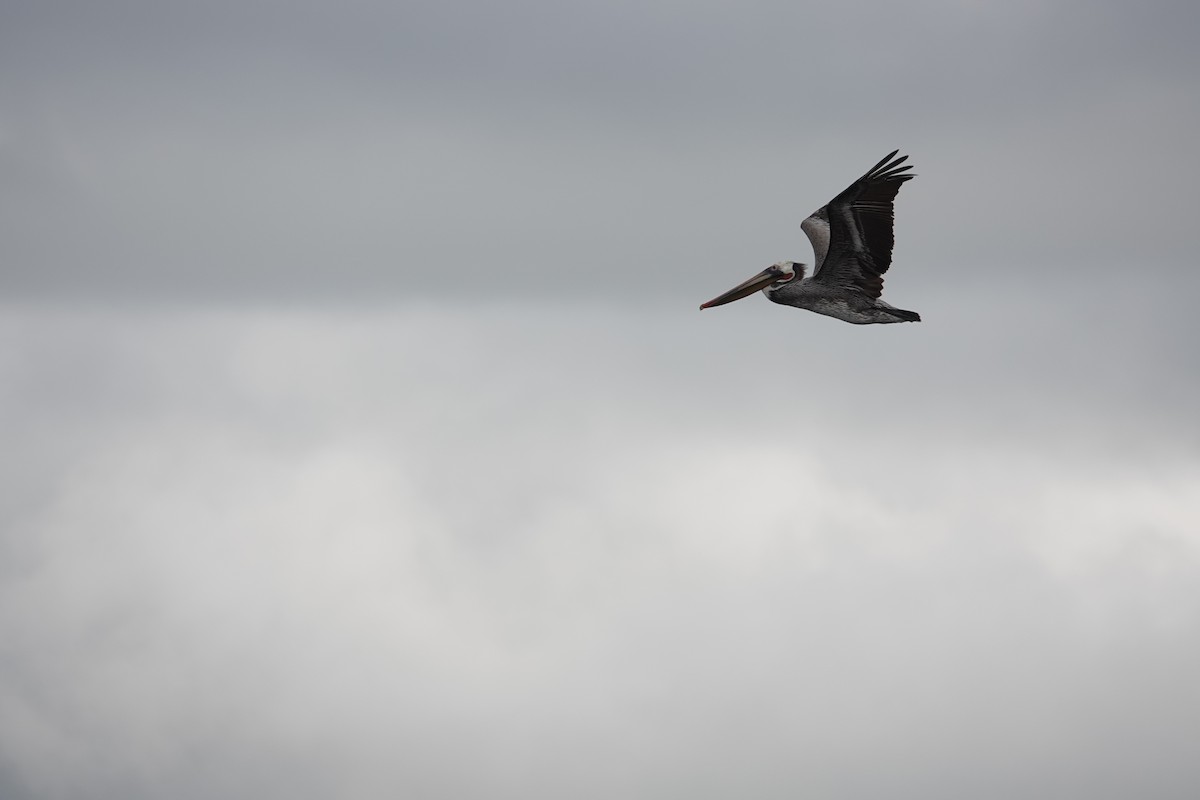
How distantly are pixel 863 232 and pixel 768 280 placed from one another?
366 centimetres

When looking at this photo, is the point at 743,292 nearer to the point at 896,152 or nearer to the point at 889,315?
the point at 889,315

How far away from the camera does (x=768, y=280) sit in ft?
123

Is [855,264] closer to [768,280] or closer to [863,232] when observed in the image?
[863,232]

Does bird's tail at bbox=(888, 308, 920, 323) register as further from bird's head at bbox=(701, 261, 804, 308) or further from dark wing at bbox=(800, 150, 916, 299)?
bird's head at bbox=(701, 261, 804, 308)

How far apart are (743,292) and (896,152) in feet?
23.4

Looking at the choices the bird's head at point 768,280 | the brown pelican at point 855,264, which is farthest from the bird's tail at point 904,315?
the bird's head at point 768,280

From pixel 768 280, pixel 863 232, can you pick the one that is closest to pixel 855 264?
pixel 863 232

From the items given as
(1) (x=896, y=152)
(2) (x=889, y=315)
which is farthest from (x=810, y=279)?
(1) (x=896, y=152)

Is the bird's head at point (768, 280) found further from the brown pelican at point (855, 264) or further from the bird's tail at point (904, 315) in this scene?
the bird's tail at point (904, 315)

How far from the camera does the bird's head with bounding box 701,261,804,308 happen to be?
3703cm

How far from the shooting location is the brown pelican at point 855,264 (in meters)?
33.2

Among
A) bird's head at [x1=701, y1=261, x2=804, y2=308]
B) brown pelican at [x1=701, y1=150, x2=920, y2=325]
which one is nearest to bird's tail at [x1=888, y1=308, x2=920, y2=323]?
brown pelican at [x1=701, y1=150, x2=920, y2=325]

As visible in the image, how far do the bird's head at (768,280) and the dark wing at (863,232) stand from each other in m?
1.06

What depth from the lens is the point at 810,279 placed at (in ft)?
117
